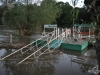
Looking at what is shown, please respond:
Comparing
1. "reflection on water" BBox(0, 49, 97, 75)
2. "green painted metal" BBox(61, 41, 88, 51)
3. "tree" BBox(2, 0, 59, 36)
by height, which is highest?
"tree" BBox(2, 0, 59, 36)

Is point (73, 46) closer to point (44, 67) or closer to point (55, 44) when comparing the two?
point (55, 44)

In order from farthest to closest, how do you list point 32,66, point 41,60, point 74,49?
point 74,49
point 41,60
point 32,66

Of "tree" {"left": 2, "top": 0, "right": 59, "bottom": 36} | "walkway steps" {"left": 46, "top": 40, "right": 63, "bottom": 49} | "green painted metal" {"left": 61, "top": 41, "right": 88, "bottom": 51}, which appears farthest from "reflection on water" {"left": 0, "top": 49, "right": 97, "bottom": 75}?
"tree" {"left": 2, "top": 0, "right": 59, "bottom": 36}

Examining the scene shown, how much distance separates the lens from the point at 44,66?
7.55 metres

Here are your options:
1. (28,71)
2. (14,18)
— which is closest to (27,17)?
(14,18)

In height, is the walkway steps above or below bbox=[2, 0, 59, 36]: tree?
below

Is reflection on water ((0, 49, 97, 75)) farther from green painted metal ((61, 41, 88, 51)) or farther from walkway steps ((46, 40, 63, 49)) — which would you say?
walkway steps ((46, 40, 63, 49))

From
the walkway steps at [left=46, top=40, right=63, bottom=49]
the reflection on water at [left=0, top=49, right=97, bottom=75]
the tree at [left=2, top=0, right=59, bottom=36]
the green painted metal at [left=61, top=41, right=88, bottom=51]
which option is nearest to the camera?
the reflection on water at [left=0, top=49, right=97, bottom=75]

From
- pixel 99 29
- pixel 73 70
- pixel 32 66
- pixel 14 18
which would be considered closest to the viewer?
pixel 99 29

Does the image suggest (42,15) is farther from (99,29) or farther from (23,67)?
(99,29)

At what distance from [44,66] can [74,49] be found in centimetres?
444

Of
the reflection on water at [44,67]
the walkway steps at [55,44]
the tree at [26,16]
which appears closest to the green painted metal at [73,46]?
the walkway steps at [55,44]

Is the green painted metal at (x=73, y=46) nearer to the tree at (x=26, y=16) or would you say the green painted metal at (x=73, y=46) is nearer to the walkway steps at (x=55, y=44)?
the walkway steps at (x=55, y=44)

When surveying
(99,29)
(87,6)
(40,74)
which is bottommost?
(40,74)
